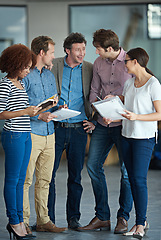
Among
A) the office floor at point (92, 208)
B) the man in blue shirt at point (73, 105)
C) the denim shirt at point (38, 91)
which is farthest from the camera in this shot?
the man in blue shirt at point (73, 105)

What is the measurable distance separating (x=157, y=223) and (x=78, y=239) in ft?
2.68

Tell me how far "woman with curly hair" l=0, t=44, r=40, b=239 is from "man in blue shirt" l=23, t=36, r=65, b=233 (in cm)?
19

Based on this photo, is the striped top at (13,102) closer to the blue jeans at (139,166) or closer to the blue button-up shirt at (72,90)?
the blue button-up shirt at (72,90)

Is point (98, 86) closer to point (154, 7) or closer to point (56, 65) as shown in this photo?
point (56, 65)

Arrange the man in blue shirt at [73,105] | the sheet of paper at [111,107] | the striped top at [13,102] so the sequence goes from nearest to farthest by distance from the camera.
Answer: the striped top at [13,102], the sheet of paper at [111,107], the man in blue shirt at [73,105]

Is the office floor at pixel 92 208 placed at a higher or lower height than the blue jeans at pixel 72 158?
lower

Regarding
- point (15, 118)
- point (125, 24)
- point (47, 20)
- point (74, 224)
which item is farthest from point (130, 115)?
point (125, 24)

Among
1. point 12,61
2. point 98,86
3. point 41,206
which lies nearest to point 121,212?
point 41,206

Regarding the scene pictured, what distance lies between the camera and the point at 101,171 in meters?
3.64

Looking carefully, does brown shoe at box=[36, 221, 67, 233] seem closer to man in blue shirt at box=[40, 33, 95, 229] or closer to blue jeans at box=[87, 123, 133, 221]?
man in blue shirt at box=[40, 33, 95, 229]

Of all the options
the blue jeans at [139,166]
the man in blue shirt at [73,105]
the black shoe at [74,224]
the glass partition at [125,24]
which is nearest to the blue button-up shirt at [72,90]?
the man in blue shirt at [73,105]

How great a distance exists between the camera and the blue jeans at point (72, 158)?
3.60 metres

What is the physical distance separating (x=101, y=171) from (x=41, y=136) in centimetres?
61

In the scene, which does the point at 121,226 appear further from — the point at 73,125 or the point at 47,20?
the point at 47,20
